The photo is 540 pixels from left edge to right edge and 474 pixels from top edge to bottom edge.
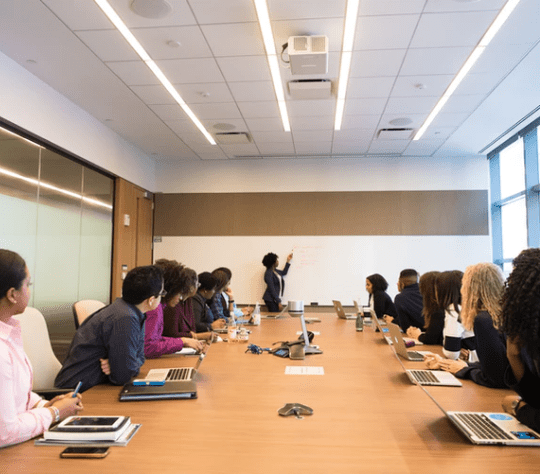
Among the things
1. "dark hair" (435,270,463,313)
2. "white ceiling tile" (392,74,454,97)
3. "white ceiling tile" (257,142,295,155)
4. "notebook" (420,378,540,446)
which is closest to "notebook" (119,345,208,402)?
"notebook" (420,378,540,446)

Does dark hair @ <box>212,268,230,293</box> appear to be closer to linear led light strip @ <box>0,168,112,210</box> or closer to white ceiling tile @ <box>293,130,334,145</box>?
linear led light strip @ <box>0,168,112,210</box>

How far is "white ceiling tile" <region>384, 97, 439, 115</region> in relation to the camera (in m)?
5.67

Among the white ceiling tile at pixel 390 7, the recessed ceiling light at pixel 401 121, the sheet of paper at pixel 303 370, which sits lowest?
the sheet of paper at pixel 303 370

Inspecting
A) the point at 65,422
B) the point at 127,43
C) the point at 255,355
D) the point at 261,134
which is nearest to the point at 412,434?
the point at 65,422

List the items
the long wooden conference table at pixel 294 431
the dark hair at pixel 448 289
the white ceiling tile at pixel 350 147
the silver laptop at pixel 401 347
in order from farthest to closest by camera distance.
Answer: the white ceiling tile at pixel 350 147, the dark hair at pixel 448 289, the silver laptop at pixel 401 347, the long wooden conference table at pixel 294 431

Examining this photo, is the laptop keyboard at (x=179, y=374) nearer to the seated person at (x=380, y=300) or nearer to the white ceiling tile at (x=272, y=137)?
the seated person at (x=380, y=300)

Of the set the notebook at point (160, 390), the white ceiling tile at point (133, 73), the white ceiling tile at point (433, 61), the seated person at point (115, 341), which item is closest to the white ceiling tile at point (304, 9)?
the white ceiling tile at point (433, 61)

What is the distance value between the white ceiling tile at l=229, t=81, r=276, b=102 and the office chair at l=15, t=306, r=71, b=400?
3.48 meters

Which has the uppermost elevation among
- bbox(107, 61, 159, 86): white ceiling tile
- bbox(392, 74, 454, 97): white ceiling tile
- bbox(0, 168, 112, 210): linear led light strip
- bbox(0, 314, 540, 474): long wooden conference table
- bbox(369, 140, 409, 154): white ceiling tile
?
bbox(392, 74, 454, 97): white ceiling tile

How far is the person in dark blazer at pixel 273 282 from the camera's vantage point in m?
8.30

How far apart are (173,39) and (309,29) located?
1237mm

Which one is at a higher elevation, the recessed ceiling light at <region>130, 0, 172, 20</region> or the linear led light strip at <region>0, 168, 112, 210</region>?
the recessed ceiling light at <region>130, 0, 172, 20</region>

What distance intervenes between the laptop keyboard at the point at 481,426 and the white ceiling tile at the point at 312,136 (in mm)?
5630

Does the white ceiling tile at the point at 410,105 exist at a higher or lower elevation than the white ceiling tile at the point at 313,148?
higher
